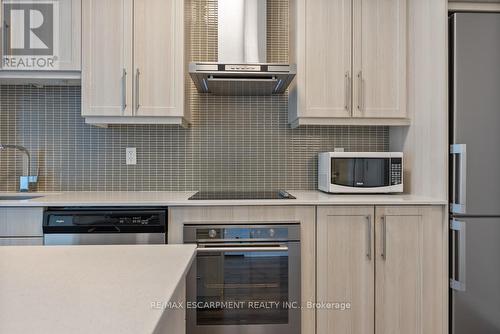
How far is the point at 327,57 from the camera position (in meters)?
2.14

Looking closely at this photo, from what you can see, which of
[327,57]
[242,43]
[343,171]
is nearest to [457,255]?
[343,171]

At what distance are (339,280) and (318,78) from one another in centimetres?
122

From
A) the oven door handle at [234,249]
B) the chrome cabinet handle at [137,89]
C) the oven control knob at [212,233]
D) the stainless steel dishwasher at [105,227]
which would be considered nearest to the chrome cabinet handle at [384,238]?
the oven door handle at [234,249]

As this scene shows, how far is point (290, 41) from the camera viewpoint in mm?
2410

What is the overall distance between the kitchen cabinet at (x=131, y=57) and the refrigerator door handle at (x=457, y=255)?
69.1 inches

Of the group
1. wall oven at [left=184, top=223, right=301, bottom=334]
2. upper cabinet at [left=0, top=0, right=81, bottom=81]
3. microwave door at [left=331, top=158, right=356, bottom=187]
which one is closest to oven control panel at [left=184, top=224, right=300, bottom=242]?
wall oven at [left=184, top=223, right=301, bottom=334]

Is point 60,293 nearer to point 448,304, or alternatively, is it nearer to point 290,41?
point 448,304

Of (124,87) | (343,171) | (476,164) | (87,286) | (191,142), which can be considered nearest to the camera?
Answer: (87,286)

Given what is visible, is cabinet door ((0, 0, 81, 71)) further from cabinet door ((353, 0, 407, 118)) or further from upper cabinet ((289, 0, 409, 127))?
cabinet door ((353, 0, 407, 118))

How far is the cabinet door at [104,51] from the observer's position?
6.77 ft

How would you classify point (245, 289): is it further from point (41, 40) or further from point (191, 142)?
point (41, 40)

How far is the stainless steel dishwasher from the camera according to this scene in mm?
1825

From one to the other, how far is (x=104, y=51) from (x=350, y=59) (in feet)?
5.00

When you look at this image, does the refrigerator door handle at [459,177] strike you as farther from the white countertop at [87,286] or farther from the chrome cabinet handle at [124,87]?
the chrome cabinet handle at [124,87]
